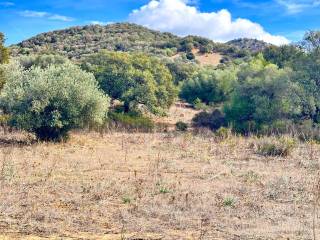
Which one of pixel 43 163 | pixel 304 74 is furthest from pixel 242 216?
pixel 304 74

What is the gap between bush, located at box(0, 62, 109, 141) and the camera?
21.8 metres

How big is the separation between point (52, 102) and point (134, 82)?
15.0 metres

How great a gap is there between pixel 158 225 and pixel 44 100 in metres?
13.5

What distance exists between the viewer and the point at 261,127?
30141 mm

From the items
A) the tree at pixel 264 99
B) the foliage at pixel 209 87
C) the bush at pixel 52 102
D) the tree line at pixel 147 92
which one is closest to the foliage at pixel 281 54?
the tree line at pixel 147 92

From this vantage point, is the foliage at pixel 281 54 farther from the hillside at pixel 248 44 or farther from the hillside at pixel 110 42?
the hillside at pixel 248 44

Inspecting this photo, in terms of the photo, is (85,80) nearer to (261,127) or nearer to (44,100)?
(44,100)

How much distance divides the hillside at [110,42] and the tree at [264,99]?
42169 mm

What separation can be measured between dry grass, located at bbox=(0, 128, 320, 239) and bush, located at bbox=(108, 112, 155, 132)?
9.77 metres

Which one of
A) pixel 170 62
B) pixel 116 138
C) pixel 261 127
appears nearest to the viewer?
pixel 116 138


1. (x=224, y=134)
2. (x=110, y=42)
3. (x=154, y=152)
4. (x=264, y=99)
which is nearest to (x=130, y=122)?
(x=224, y=134)

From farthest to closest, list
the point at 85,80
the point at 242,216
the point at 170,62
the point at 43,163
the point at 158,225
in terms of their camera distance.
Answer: the point at 170,62 < the point at 85,80 < the point at 43,163 < the point at 242,216 < the point at 158,225

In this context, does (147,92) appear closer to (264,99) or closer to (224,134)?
(264,99)

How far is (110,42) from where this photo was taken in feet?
262
